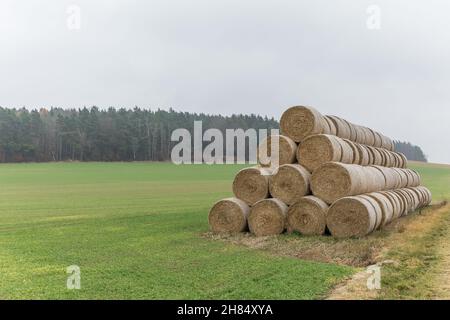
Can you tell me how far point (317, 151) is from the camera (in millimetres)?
14078

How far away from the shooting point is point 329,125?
51.0 feet

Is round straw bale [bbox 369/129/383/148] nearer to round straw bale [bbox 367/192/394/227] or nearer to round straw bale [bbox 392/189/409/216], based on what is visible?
round straw bale [bbox 392/189/409/216]

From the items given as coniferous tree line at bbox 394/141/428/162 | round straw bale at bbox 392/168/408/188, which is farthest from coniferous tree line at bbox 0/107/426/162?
coniferous tree line at bbox 394/141/428/162

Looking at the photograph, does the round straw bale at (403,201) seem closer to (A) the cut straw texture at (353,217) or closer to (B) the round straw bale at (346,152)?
(B) the round straw bale at (346,152)

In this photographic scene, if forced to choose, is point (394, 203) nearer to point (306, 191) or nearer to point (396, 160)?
point (306, 191)

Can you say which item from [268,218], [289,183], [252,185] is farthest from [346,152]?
[268,218]

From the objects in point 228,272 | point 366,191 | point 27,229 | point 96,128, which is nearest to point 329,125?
point 366,191

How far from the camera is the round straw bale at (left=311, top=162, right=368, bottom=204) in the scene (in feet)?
43.5

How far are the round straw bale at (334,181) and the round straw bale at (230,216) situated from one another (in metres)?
2.20

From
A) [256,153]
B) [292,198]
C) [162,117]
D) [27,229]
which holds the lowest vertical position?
[27,229]

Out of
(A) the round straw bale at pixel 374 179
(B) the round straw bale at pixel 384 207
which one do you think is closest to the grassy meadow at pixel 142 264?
(B) the round straw bale at pixel 384 207

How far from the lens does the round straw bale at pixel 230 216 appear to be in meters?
13.9
